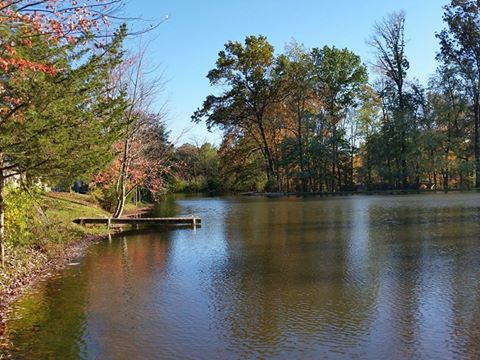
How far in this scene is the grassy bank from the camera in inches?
355

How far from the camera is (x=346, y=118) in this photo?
158 feet

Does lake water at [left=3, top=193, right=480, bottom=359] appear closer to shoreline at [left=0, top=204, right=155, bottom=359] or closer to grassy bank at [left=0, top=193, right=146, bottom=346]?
shoreline at [left=0, top=204, right=155, bottom=359]

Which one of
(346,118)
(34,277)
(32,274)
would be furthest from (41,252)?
(346,118)

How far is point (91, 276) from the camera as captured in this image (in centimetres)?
1040

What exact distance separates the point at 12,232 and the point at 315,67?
38.8 meters

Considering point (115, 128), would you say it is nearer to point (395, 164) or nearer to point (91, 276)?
point (91, 276)

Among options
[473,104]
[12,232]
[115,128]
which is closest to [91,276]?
[12,232]

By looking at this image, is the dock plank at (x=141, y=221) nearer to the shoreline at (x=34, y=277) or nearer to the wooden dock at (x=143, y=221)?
the wooden dock at (x=143, y=221)

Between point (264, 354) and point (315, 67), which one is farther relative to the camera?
point (315, 67)

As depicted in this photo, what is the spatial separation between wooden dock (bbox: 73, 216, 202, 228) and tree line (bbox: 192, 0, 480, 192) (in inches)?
1084

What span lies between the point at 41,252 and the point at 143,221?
27.6 feet

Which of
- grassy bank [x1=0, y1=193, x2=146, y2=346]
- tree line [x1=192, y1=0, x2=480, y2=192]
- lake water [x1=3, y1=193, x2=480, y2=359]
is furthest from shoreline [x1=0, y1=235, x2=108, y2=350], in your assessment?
tree line [x1=192, y1=0, x2=480, y2=192]

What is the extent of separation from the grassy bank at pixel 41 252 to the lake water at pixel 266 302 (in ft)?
1.54

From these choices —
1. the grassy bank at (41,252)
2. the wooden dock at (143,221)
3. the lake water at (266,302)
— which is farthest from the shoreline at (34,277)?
the wooden dock at (143,221)
